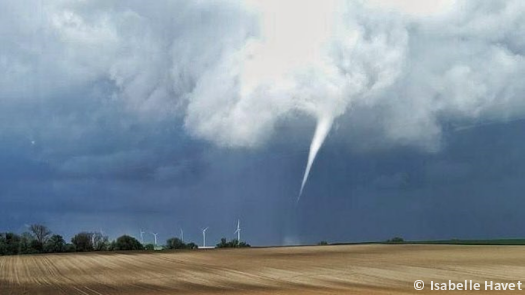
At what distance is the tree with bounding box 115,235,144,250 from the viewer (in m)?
123

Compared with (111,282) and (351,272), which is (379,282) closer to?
(351,272)

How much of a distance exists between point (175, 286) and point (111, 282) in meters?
7.35

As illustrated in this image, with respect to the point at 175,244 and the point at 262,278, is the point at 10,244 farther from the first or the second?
the point at 262,278

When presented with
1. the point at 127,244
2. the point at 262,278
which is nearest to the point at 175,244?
the point at 127,244

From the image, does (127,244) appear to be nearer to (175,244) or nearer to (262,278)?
(175,244)

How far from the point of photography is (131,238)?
12494 centimetres

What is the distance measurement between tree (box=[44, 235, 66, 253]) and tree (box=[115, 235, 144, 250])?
402 inches

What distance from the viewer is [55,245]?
Result: 12031cm

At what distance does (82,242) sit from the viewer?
12344 centimetres

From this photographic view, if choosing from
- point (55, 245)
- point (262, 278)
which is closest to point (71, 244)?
point (55, 245)

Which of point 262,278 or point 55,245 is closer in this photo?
point 262,278

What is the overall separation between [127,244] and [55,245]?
1353cm

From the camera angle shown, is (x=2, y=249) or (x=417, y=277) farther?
(x=2, y=249)

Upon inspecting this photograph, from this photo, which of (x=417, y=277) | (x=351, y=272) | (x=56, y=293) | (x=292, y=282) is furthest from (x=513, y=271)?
(x=56, y=293)
